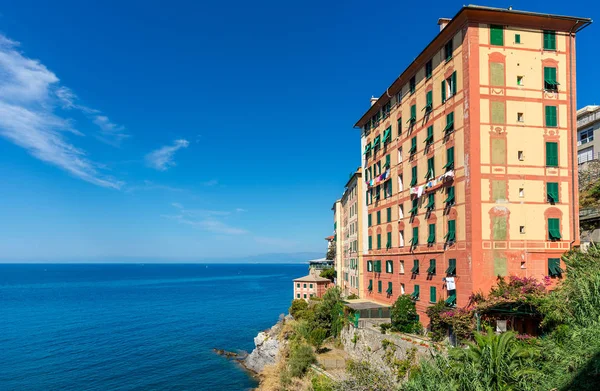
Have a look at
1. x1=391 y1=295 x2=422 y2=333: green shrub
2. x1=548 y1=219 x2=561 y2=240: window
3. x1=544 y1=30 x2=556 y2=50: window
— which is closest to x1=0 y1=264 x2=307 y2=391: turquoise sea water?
x1=391 y1=295 x2=422 y2=333: green shrub

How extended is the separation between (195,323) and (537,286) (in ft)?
253

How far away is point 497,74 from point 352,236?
3234cm

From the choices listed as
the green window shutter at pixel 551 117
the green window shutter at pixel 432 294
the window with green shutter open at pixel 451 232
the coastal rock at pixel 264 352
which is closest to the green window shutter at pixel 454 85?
the green window shutter at pixel 551 117

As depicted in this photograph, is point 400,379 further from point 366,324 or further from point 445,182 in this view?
point 445,182

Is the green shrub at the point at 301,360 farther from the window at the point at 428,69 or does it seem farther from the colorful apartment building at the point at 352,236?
the window at the point at 428,69

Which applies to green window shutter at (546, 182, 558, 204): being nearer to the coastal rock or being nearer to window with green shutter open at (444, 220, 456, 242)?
window with green shutter open at (444, 220, 456, 242)

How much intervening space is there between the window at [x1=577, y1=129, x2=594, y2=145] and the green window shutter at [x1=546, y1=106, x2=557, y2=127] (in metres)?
29.3

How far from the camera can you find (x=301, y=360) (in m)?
36.4

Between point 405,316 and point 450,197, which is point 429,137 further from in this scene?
point 405,316

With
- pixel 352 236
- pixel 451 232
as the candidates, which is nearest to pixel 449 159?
pixel 451 232

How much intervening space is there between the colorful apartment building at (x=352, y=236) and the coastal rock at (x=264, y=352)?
1268 cm

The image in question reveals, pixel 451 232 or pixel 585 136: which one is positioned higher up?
pixel 585 136

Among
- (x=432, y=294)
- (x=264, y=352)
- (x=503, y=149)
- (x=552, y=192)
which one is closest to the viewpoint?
(x=503, y=149)

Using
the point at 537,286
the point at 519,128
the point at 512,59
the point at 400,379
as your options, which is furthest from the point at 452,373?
the point at 512,59
